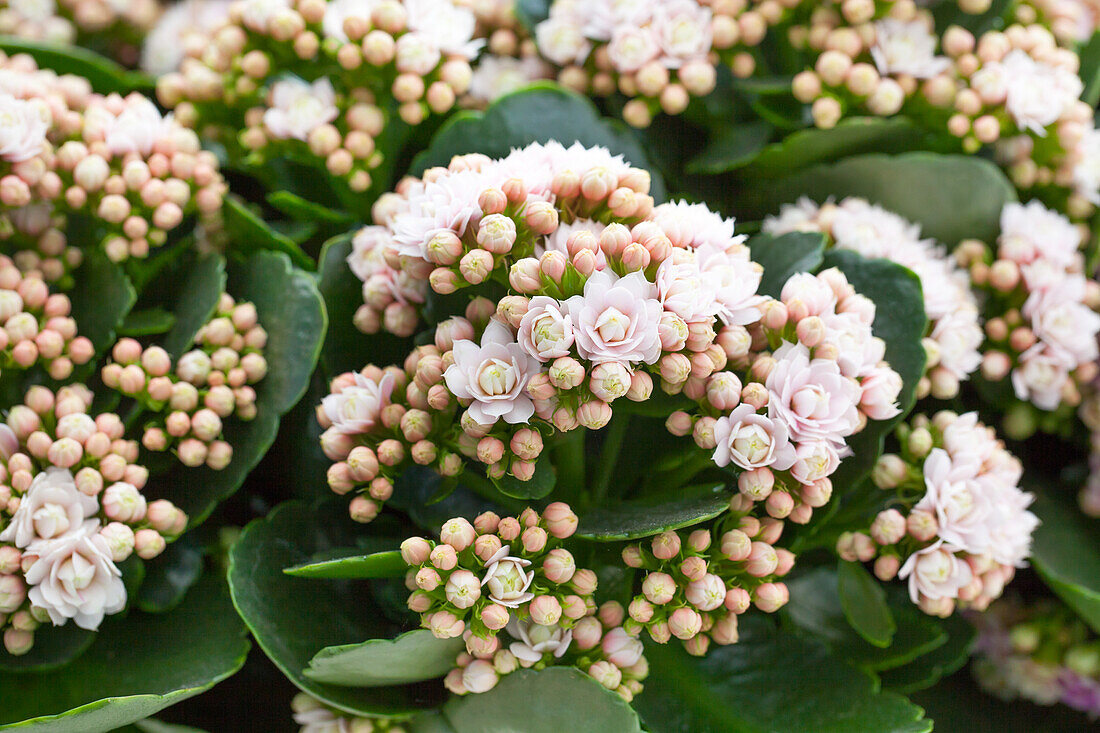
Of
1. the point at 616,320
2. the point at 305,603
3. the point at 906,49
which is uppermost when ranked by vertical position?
the point at 906,49

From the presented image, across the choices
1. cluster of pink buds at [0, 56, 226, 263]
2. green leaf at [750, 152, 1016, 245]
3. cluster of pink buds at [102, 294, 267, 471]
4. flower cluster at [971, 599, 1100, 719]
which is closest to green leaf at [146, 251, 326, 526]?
cluster of pink buds at [102, 294, 267, 471]

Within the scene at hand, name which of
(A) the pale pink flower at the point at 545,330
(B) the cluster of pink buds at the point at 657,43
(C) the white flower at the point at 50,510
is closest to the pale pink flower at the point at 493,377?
(A) the pale pink flower at the point at 545,330

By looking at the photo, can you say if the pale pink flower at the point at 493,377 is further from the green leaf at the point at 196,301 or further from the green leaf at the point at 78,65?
the green leaf at the point at 78,65

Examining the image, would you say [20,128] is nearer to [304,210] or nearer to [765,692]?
[304,210]

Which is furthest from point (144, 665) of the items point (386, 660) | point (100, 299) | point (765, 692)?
point (765, 692)

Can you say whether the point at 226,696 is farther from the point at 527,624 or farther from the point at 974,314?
the point at 974,314

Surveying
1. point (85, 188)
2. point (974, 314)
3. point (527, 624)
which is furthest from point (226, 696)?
point (974, 314)
